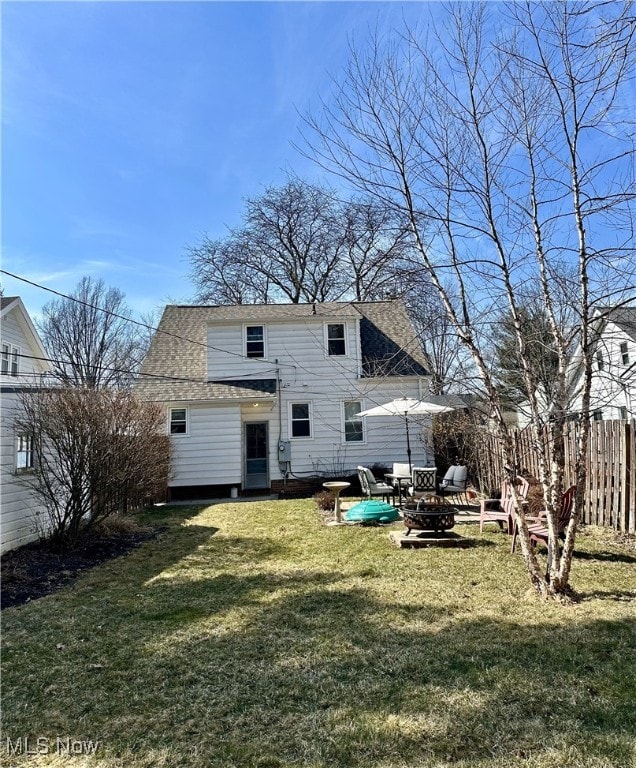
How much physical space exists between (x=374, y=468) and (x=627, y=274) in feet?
38.7

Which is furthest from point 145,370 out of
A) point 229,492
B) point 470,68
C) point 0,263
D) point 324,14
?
point 470,68

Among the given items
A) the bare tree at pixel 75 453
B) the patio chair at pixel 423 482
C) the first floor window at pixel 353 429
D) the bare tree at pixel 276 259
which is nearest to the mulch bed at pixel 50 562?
the bare tree at pixel 75 453

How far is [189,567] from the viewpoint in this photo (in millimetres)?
6598

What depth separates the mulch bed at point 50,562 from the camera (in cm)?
573

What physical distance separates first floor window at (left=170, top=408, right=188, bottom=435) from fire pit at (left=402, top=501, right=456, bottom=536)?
9720 millimetres

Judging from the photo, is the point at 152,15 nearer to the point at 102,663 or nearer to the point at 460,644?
the point at 102,663

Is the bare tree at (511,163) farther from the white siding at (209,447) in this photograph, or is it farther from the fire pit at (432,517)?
the white siding at (209,447)

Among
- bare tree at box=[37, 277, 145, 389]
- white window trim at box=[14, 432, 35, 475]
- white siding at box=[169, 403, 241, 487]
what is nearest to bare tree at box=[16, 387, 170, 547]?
white window trim at box=[14, 432, 35, 475]

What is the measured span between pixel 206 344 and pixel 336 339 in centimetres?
455

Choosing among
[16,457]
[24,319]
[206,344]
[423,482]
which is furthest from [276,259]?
[16,457]

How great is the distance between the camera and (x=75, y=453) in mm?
7867

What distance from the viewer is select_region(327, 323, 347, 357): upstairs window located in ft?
54.7

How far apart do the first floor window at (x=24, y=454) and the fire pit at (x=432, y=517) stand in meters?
6.21

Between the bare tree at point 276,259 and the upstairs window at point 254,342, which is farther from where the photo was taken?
the bare tree at point 276,259
